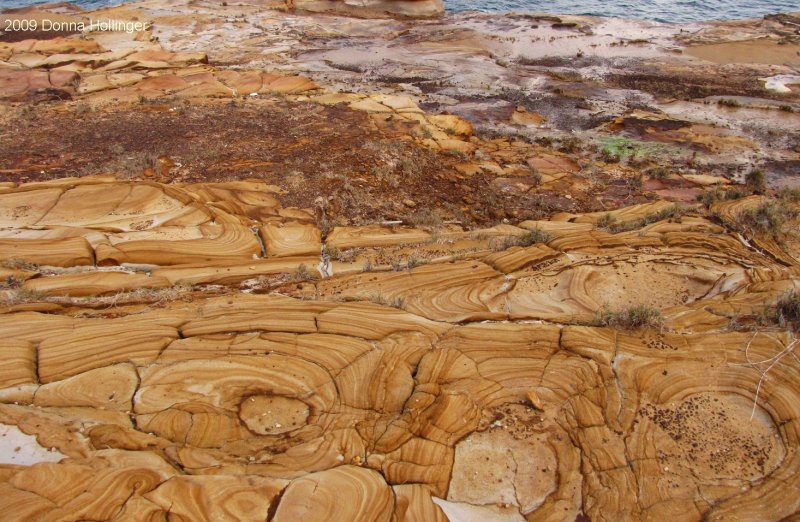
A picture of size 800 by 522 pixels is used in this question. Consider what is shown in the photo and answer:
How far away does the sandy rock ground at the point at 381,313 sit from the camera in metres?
4.58

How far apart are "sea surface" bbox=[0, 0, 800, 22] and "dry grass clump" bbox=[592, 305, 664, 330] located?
3099 cm

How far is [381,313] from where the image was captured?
6.57 metres

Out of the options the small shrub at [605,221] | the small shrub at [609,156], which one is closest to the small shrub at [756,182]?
the small shrub at [609,156]

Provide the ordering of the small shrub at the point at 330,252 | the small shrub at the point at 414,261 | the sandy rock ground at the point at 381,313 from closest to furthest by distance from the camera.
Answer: the sandy rock ground at the point at 381,313 < the small shrub at the point at 414,261 < the small shrub at the point at 330,252

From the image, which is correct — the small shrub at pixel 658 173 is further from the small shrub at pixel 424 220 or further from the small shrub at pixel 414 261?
the small shrub at pixel 414 261

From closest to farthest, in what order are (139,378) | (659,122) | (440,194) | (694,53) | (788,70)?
(139,378) → (440,194) → (659,122) → (788,70) → (694,53)

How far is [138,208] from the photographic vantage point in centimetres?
933

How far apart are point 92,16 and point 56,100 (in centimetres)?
1511

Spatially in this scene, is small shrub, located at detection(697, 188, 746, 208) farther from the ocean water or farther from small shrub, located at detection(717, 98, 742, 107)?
the ocean water


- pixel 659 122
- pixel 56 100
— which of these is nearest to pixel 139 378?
pixel 56 100

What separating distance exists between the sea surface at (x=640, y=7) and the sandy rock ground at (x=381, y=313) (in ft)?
65.6

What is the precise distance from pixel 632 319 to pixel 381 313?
9.34 feet

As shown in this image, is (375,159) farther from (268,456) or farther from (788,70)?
(788,70)

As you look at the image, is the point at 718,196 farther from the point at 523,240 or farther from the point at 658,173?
the point at 523,240
